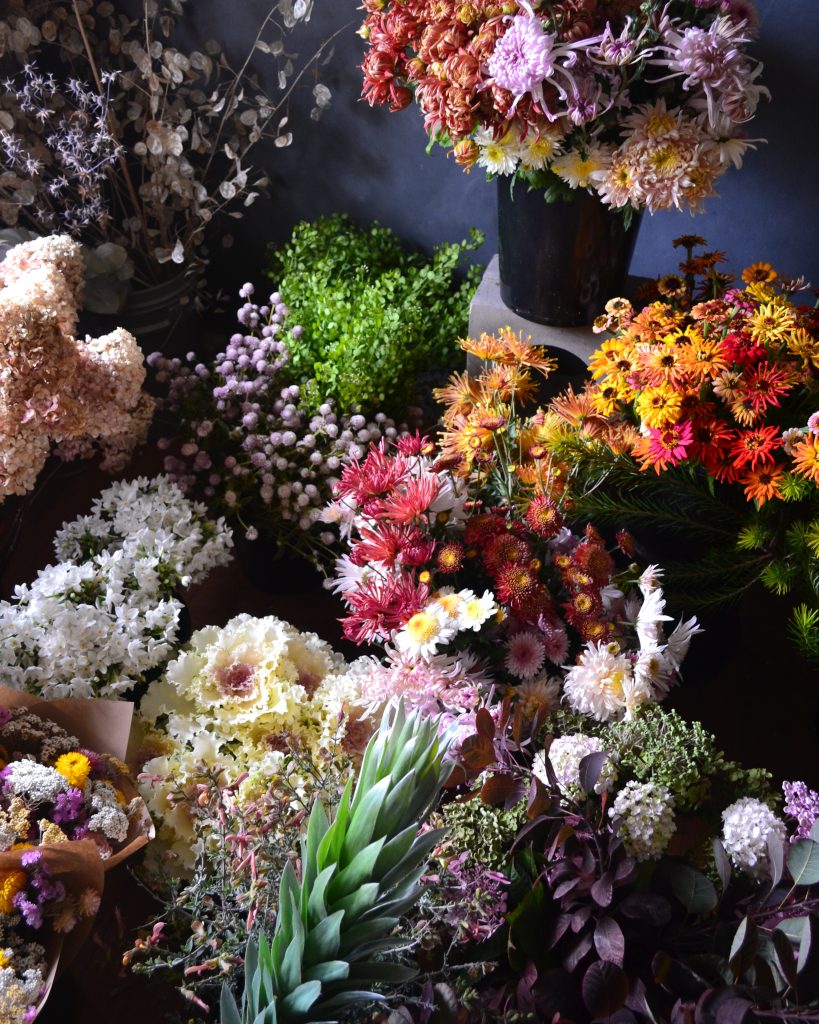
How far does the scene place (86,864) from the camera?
2.90ft

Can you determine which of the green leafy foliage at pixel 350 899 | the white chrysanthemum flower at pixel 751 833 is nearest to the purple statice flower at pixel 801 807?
the white chrysanthemum flower at pixel 751 833

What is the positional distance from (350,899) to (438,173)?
1.50 m

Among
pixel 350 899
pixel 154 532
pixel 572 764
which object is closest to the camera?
pixel 350 899

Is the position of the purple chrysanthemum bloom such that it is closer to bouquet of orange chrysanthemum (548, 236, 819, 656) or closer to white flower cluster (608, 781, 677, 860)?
bouquet of orange chrysanthemum (548, 236, 819, 656)

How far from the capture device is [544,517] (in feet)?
3.75

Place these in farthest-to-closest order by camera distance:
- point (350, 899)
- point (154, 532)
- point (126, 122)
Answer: point (126, 122), point (154, 532), point (350, 899)

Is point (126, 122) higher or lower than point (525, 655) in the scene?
higher

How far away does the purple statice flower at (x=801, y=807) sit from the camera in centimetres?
89

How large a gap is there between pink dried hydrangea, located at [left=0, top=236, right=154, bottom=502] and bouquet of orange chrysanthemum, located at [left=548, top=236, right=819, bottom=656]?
0.62 m

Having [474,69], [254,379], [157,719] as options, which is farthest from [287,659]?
[474,69]

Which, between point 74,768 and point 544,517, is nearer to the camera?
point 74,768

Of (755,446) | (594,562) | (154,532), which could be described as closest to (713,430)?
(755,446)

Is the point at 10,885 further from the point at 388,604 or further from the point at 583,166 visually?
the point at 583,166

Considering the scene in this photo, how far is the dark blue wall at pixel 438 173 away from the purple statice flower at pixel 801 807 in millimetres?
1066
